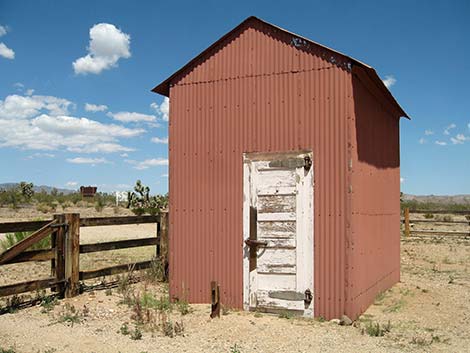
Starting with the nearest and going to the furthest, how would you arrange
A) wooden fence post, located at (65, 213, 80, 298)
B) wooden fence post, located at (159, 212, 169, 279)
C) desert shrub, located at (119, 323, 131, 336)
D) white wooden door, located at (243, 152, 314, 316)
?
desert shrub, located at (119, 323, 131, 336), white wooden door, located at (243, 152, 314, 316), wooden fence post, located at (65, 213, 80, 298), wooden fence post, located at (159, 212, 169, 279)

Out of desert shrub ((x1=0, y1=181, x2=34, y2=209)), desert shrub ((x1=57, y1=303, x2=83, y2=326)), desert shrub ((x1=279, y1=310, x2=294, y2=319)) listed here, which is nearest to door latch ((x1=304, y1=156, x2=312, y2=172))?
desert shrub ((x1=279, y1=310, x2=294, y2=319))

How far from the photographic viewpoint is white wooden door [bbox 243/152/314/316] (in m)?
7.44

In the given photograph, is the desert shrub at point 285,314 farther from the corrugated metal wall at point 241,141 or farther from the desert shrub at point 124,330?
the desert shrub at point 124,330

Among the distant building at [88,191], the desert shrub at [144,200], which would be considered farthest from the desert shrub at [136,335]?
the distant building at [88,191]

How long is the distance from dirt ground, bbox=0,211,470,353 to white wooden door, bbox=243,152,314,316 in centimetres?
32

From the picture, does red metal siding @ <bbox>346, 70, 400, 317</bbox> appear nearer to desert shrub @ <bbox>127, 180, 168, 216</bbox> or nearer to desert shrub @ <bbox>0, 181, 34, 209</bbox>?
desert shrub @ <bbox>127, 180, 168, 216</bbox>

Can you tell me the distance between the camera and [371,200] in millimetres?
8641

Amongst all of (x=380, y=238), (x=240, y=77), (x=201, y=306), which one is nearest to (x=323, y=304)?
(x=201, y=306)

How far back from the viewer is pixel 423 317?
750 cm

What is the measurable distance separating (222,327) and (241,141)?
2927mm

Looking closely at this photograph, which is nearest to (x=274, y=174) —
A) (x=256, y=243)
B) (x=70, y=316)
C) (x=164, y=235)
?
(x=256, y=243)

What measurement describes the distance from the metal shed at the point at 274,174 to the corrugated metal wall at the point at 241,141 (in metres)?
0.02

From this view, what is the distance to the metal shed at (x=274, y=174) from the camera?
7.32 meters

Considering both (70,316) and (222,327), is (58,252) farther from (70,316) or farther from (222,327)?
(222,327)
